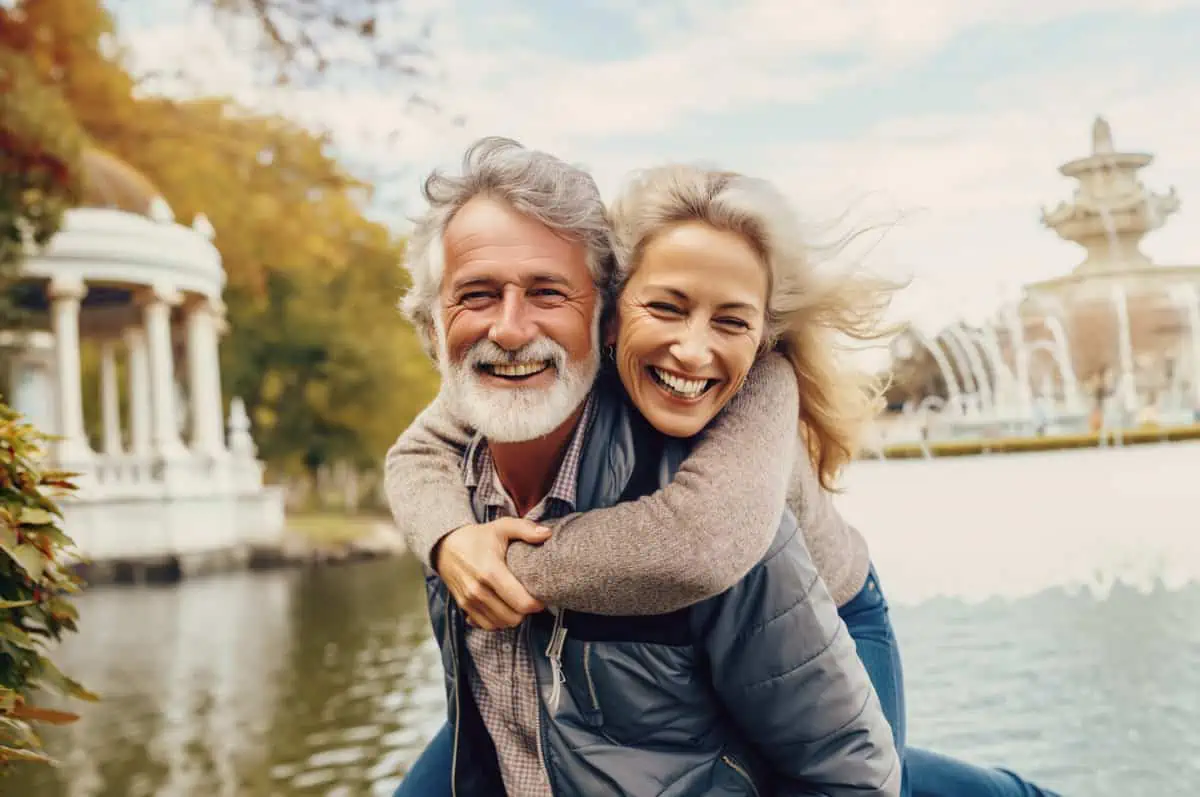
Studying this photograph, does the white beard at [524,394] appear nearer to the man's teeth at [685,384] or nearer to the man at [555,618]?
the man at [555,618]

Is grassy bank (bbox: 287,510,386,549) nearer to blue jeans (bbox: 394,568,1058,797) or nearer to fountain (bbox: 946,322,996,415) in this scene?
fountain (bbox: 946,322,996,415)

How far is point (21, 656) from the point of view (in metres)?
2.47

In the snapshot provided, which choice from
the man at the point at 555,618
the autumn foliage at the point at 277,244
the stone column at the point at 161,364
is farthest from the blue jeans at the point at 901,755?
the autumn foliage at the point at 277,244

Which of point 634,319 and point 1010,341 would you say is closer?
point 634,319

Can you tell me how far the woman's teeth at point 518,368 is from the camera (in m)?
2.20

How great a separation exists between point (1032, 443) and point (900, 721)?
19.7 meters

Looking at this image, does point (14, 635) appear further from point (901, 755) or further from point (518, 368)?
Result: point (901, 755)

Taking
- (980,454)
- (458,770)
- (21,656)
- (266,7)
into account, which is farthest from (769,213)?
(980,454)

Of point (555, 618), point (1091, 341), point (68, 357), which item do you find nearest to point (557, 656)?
point (555, 618)

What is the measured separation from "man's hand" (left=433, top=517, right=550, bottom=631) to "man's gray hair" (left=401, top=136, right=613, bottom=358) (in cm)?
45

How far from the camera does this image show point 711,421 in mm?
2139

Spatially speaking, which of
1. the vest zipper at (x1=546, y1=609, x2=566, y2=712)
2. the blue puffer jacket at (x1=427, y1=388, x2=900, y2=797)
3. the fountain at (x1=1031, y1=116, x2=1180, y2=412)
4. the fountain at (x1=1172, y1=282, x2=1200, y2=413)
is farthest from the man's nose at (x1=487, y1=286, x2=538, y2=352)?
the fountain at (x1=1031, y1=116, x2=1180, y2=412)

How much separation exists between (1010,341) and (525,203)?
3206 centimetres

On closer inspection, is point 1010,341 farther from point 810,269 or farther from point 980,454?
point 810,269
